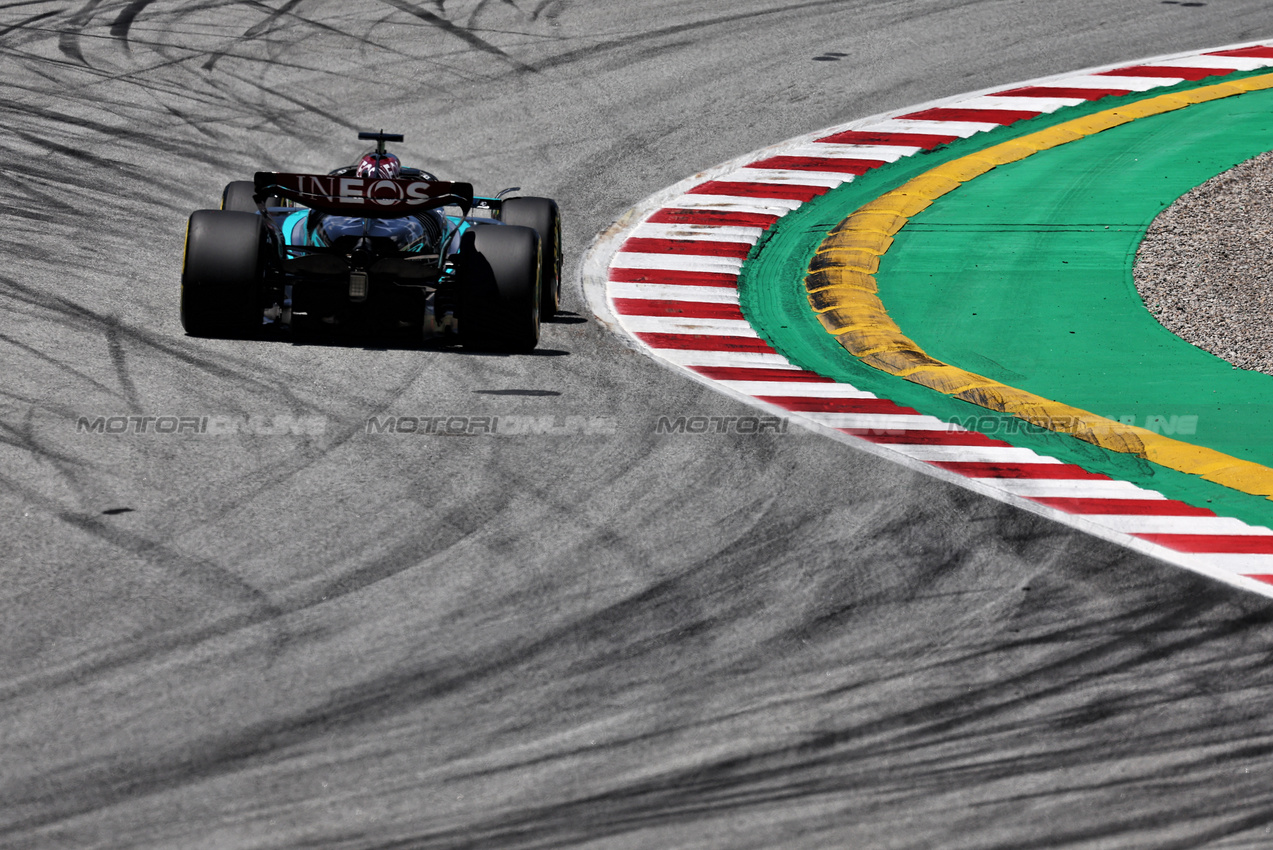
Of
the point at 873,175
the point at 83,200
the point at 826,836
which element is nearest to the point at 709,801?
the point at 826,836

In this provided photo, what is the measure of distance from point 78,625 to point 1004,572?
15.6 feet

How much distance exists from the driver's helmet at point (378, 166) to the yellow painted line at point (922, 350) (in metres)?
3.98

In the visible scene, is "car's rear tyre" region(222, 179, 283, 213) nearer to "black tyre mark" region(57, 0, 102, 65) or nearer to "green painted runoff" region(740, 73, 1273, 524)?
"green painted runoff" region(740, 73, 1273, 524)

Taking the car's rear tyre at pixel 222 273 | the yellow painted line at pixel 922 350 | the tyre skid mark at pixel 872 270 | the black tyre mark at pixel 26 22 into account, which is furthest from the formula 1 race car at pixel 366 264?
the black tyre mark at pixel 26 22

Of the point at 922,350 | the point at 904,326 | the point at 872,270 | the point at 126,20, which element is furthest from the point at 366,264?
the point at 126,20

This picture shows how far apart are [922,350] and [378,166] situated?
466 cm

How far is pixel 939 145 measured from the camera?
59.1ft

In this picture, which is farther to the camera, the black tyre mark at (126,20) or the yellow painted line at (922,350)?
the black tyre mark at (126,20)

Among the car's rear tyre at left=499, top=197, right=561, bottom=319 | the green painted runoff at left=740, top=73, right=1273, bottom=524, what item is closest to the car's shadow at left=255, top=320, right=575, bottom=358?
the car's rear tyre at left=499, top=197, right=561, bottom=319

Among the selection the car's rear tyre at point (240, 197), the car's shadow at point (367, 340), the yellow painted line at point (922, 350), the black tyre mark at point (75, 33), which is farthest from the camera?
the black tyre mark at point (75, 33)

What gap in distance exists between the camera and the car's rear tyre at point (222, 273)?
36.2ft

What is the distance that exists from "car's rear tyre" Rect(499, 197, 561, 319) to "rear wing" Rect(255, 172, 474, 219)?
1157 mm

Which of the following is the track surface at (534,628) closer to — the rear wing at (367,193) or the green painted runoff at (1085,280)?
the rear wing at (367,193)

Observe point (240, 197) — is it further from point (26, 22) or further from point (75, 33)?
point (26, 22)
